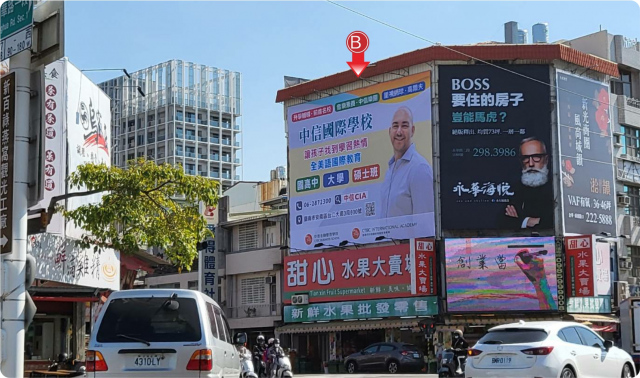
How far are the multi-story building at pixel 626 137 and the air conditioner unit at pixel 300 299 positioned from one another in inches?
571

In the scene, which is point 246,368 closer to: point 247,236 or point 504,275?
point 504,275

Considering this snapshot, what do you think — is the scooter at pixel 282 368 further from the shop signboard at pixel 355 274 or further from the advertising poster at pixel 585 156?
the advertising poster at pixel 585 156

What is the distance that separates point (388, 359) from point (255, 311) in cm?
1325

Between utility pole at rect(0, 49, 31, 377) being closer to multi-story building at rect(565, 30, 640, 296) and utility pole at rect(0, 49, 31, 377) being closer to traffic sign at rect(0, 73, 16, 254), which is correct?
traffic sign at rect(0, 73, 16, 254)

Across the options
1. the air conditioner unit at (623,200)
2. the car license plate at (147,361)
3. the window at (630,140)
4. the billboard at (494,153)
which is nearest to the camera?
the car license plate at (147,361)

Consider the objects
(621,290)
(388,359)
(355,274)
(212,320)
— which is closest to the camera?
(212,320)

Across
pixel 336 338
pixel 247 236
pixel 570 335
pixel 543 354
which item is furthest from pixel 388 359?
pixel 543 354

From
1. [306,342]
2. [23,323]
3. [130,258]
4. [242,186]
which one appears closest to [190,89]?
[242,186]

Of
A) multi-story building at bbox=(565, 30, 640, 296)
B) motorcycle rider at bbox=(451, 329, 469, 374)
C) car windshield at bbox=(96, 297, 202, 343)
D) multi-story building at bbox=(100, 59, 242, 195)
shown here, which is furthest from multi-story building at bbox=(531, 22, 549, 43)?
multi-story building at bbox=(100, 59, 242, 195)

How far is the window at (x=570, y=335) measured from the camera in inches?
574

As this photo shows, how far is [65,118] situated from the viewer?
2289 cm

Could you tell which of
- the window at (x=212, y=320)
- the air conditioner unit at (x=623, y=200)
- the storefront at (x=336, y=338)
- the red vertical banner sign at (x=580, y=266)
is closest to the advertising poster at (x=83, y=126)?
the window at (x=212, y=320)

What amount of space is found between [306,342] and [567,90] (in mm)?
17628

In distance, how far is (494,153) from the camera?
41.5 metres
